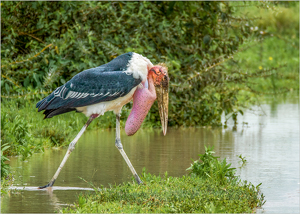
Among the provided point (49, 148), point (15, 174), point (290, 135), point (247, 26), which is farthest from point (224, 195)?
point (247, 26)

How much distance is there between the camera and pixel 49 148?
8.30 meters

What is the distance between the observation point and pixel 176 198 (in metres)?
4.89

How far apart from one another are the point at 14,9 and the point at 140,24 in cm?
246

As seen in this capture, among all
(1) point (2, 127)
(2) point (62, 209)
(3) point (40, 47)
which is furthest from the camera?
(3) point (40, 47)

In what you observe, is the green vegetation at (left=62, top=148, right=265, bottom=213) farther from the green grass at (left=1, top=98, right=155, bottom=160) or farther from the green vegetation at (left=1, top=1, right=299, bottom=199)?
the green vegetation at (left=1, top=1, right=299, bottom=199)

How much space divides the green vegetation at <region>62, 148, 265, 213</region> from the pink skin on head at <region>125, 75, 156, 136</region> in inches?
26.1

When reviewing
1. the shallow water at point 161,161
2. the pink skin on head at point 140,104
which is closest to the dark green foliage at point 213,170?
→ the shallow water at point 161,161

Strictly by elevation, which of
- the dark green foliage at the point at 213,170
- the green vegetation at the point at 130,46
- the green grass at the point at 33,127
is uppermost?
the green vegetation at the point at 130,46

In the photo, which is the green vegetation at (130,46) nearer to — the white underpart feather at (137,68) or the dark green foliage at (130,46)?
the dark green foliage at (130,46)

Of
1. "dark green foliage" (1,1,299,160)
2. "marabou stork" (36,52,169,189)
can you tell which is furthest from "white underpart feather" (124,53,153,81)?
"dark green foliage" (1,1,299,160)

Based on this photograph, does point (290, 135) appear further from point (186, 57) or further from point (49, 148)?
point (49, 148)

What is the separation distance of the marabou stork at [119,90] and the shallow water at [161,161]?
56cm

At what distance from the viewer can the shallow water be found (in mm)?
5465

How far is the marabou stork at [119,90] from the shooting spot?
5961 mm
